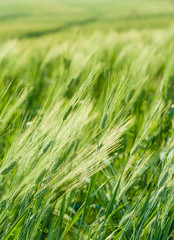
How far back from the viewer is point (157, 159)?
2.96ft

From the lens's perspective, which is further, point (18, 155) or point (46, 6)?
point (46, 6)

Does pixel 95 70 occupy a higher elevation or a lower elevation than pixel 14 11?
lower

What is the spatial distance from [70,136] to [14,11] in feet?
33.2

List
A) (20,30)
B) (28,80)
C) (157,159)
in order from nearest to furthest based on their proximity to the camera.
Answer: (157,159) < (28,80) < (20,30)

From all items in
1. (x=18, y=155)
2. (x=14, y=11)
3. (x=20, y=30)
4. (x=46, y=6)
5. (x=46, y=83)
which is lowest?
(x=18, y=155)

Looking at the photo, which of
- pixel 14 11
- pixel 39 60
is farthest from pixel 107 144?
pixel 14 11

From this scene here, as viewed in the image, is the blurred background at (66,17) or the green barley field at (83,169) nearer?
the green barley field at (83,169)

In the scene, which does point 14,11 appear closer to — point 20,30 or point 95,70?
point 20,30

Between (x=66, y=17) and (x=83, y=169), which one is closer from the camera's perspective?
(x=83, y=169)

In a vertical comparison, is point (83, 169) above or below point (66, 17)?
below

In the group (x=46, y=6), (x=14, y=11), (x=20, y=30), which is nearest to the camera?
(x=20, y=30)

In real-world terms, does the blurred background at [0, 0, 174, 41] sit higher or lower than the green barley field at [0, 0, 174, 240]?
higher

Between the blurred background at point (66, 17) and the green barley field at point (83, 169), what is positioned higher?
the blurred background at point (66, 17)

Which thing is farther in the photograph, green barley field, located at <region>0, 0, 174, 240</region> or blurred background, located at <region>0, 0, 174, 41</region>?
blurred background, located at <region>0, 0, 174, 41</region>
